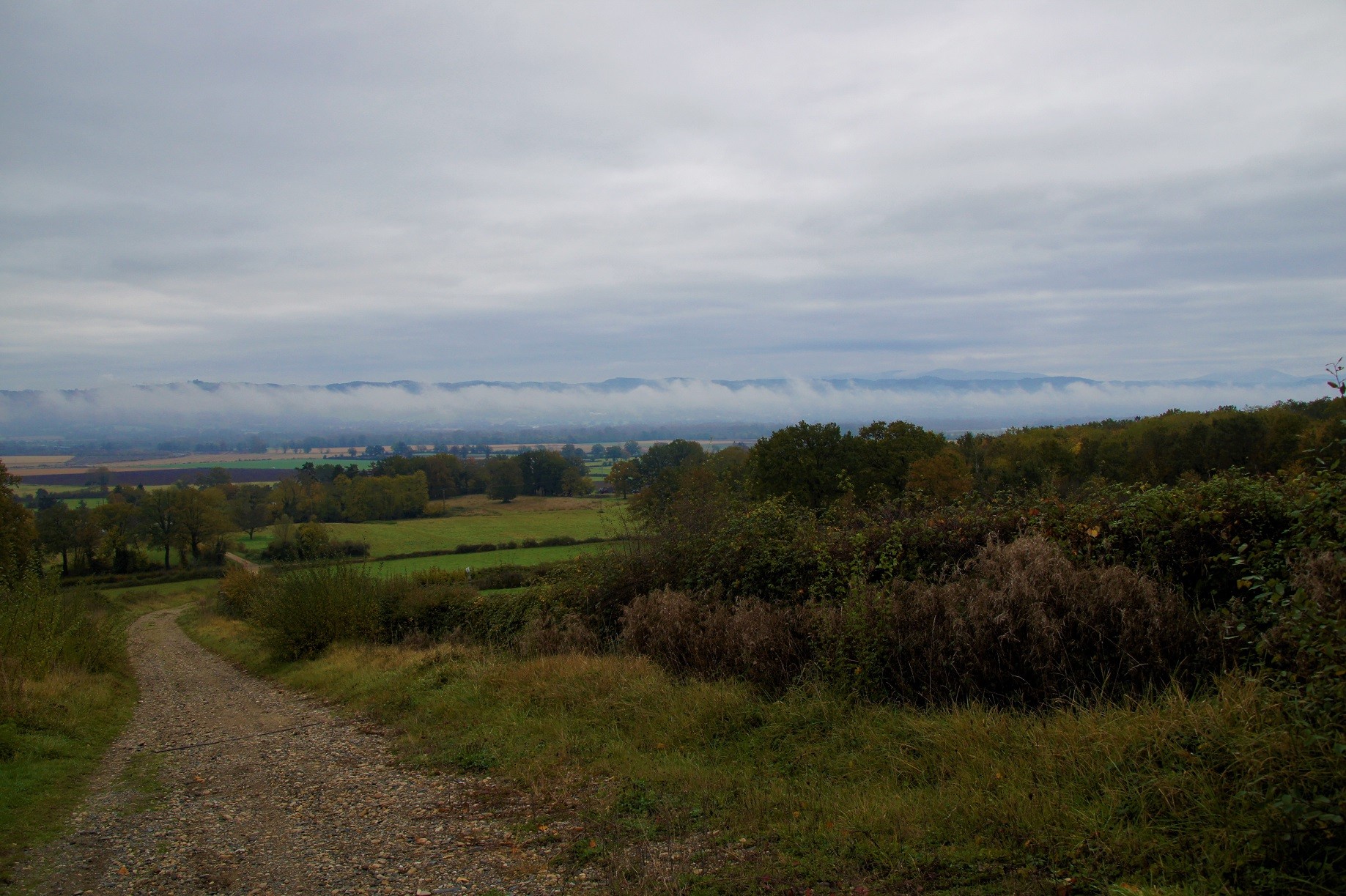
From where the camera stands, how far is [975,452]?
5262cm

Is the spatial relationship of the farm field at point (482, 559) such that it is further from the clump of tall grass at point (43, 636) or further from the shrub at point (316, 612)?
the clump of tall grass at point (43, 636)

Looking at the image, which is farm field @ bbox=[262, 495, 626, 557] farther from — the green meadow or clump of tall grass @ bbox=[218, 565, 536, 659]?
clump of tall grass @ bbox=[218, 565, 536, 659]

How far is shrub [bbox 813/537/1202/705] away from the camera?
6258 millimetres

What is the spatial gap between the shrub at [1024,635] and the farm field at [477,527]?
4205cm

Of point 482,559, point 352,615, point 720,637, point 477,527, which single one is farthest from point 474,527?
point 720,637

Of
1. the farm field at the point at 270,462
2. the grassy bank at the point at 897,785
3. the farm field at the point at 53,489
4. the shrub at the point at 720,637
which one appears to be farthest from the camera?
the farm field at the point at 270,462

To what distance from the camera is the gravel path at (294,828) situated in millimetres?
4953

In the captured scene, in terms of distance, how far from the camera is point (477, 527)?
221 feet

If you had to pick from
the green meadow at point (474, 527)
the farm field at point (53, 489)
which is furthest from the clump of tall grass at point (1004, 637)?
the farm field at point (53, 489)

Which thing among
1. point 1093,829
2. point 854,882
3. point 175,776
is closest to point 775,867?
point 854,882

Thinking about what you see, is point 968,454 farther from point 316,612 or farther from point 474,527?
point 316,612

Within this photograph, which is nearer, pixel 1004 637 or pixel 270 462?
pixel 1004 637

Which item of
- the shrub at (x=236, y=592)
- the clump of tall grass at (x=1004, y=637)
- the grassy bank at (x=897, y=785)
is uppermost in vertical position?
the clump of tall grass at (x=1004, y=637)

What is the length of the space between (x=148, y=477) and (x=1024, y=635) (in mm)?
134230
